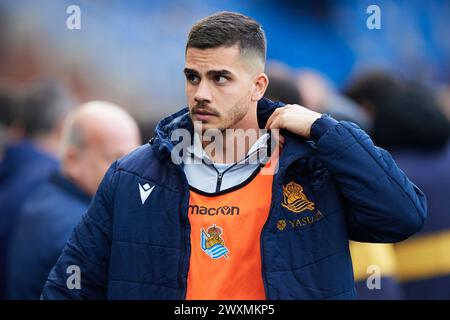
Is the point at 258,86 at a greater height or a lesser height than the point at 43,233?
greater

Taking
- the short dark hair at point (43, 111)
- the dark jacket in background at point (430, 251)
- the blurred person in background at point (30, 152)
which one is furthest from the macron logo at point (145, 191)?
the short dark hair at point (43, 111)

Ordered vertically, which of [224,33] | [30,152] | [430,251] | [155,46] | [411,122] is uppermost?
[155,46]

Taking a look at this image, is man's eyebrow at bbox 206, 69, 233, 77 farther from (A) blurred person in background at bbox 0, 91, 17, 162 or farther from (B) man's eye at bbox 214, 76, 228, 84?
(A) blurred person in background at bbox 0, 91, 17, 162

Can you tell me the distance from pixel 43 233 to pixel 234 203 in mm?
1749

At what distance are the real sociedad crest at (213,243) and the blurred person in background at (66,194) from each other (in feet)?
5.00

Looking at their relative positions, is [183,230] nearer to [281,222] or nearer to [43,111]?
[281,222]

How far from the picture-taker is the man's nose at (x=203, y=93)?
145 inches

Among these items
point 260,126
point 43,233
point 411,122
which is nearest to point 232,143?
point 260,126

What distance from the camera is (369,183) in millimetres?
3453

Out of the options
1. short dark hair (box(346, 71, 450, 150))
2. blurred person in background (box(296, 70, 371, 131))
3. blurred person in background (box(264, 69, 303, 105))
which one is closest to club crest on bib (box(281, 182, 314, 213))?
blurred person in background (box(264, 69, 303, 105))

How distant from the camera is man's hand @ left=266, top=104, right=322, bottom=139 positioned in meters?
3.59

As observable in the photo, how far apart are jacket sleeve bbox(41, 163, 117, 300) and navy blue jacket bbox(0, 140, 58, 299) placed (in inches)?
96.3

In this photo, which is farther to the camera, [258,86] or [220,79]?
[258,86]

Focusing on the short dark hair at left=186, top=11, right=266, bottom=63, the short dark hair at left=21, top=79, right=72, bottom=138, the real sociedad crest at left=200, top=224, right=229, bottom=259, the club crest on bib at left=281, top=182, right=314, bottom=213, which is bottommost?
the real sociedad crest at left=200, top=224, right=229, bottom=259
